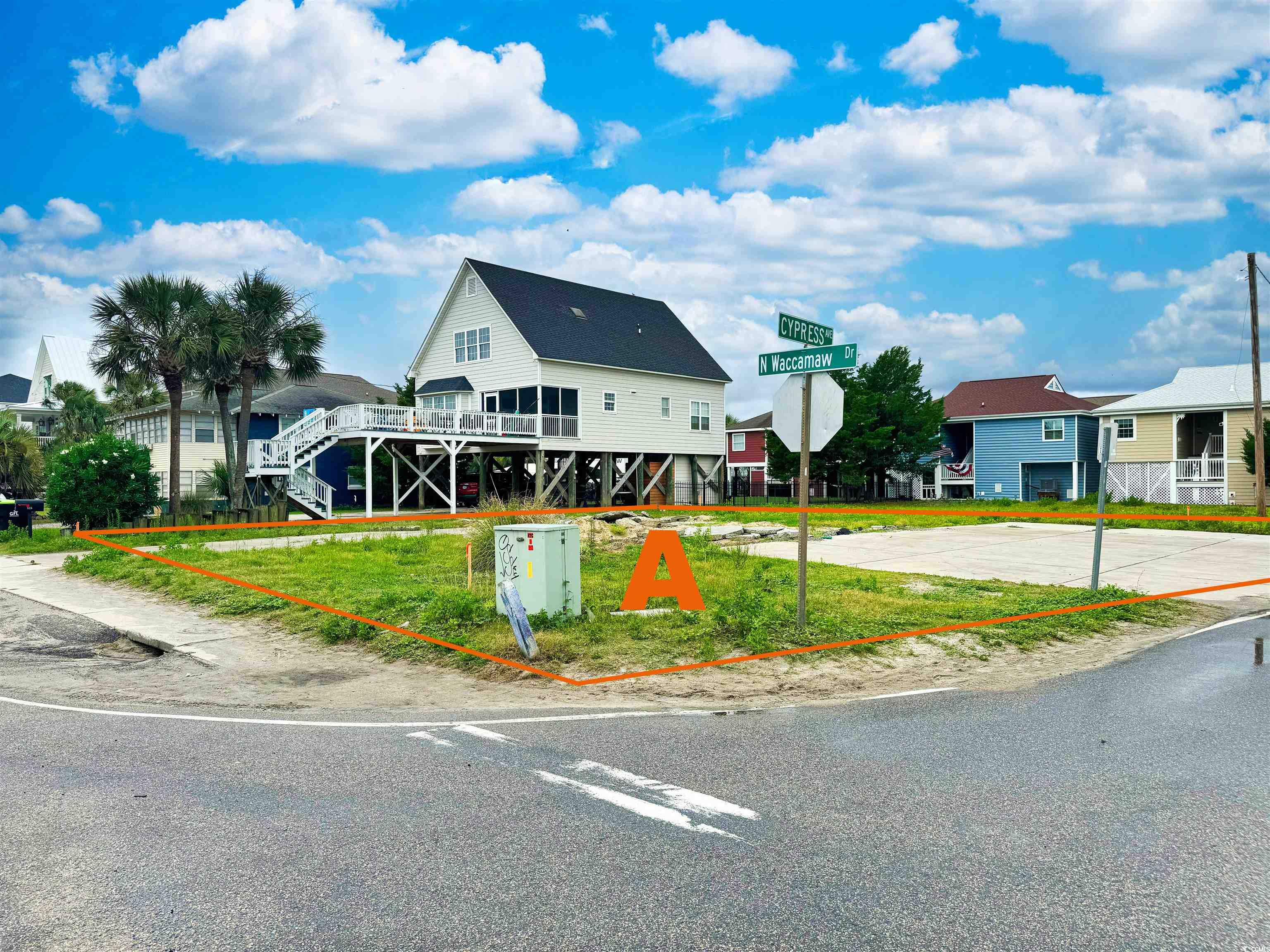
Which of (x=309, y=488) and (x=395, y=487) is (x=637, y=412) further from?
(x=309, y=488)

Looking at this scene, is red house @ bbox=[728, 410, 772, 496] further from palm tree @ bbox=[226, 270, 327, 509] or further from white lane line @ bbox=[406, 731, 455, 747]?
white lane line @ bbox=[406, 731, 455, 747]

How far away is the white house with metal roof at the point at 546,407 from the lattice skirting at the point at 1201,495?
2002 cm

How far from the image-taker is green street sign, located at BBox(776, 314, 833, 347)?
938cm

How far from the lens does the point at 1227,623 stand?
11633mm

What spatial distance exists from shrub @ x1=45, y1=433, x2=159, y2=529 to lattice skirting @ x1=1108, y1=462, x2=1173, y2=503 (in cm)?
3680

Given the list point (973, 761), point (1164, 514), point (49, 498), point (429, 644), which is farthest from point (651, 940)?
point (1164, 514)

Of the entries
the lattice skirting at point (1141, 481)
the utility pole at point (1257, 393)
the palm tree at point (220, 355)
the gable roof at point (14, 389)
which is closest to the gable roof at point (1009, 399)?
the lattice skirting at point (1141, 481)

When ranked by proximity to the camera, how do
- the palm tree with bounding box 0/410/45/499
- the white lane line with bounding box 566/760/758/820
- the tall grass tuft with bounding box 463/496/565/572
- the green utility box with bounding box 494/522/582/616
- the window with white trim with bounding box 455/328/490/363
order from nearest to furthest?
the white lane line with bounding box 566/760/758/820, the green utility box with bounding box 494/522/582/616, the tall grass tuft with bounding box 463/496/565/572, the palm tree with bounding box 0/410/45/499, the window with white trim with bounding box 455/328/490/363

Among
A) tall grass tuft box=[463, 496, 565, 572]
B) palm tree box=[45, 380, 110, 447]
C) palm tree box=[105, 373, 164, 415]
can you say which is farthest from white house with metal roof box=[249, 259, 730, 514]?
tall grass tuft box=[463, 496, 565, 572]

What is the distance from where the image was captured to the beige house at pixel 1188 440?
1534 inches

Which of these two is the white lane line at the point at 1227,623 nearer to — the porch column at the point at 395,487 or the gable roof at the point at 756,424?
the porch column at the point at 395,487

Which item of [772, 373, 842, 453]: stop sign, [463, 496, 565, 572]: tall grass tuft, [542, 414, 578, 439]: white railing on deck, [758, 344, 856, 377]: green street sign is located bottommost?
[463, 496, 565, 572]: tall grass tuft

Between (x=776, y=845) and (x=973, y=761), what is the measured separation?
2037 millimetres

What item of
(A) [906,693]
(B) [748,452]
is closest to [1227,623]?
(A) [906,693]
